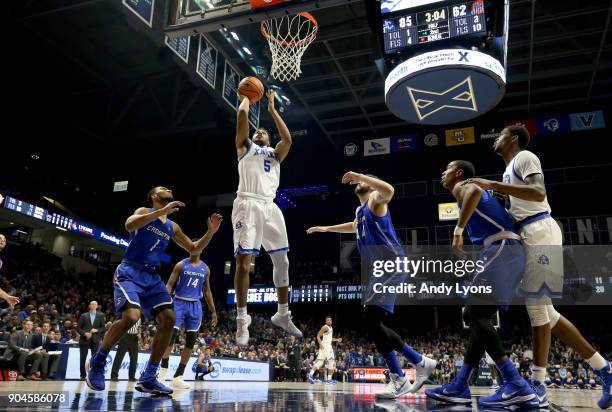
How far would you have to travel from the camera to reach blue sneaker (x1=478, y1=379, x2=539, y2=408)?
338cm

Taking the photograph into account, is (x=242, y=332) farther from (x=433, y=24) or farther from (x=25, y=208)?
(x=25, y=208)

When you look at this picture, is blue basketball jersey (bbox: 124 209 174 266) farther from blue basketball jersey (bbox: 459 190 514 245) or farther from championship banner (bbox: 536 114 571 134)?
championship banner (bbox: 536 114 571 134)

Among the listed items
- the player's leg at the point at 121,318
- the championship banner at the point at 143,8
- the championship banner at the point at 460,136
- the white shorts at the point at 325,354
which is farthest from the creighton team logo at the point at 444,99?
the championship banner at the point at 460,136

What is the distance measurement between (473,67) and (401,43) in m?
1.41

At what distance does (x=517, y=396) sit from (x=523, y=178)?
164 cm

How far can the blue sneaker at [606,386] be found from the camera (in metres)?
3.56

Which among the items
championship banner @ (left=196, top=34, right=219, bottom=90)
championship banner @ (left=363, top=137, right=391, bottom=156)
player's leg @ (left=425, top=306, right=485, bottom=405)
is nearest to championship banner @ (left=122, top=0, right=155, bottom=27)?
championship banner @ (left=196, top=34, right=219, bottom=90)

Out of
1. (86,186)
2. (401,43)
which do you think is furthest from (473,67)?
(86,186)

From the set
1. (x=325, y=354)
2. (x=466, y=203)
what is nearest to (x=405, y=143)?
(x=325, y=354)

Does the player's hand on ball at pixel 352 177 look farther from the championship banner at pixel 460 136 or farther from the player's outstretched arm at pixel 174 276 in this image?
the championship banner at pixel 460 136

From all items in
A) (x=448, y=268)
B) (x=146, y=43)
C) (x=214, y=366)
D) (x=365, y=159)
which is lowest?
(x=214, y=366)

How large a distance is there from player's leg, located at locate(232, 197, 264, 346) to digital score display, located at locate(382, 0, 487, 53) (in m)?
5.47

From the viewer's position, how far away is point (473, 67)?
870 centimetres

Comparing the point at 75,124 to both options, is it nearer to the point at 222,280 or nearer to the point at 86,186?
the point at 86,186
